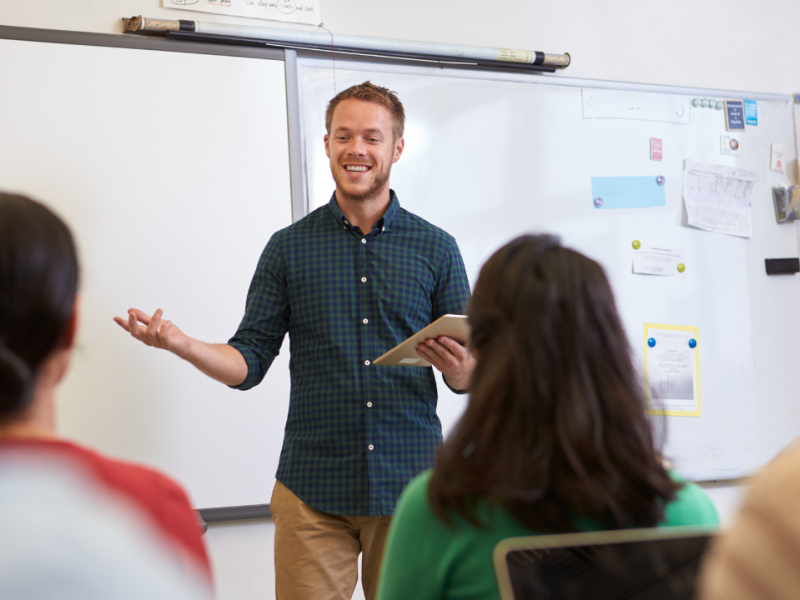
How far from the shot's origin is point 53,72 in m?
2.20

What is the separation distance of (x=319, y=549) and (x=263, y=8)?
172 cm

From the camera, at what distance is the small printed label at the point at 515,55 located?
8.85ft

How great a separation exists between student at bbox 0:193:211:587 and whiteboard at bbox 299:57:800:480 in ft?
5.82

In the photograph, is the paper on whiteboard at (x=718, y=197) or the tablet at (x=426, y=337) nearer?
the tablet at (x=426, y=337)

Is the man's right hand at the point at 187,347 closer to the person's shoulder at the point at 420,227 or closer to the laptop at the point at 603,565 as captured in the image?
the person's shoulder at the point at 420,227

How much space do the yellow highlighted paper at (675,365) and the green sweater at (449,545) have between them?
2075mm

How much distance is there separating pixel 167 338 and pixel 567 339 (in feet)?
3.32

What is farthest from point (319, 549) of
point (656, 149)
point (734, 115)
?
point (734, 115)

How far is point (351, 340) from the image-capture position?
1835mm

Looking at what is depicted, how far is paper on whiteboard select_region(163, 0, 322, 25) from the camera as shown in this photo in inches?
93.4

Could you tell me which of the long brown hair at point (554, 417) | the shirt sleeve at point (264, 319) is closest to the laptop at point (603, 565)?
the long brown hair at point (554, 417)

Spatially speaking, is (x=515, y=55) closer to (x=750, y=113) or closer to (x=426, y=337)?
(x=750, y=113)

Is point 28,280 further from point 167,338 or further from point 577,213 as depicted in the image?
point 577,213

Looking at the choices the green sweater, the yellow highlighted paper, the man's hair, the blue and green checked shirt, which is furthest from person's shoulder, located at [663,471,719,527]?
the yellow highlighted paper
